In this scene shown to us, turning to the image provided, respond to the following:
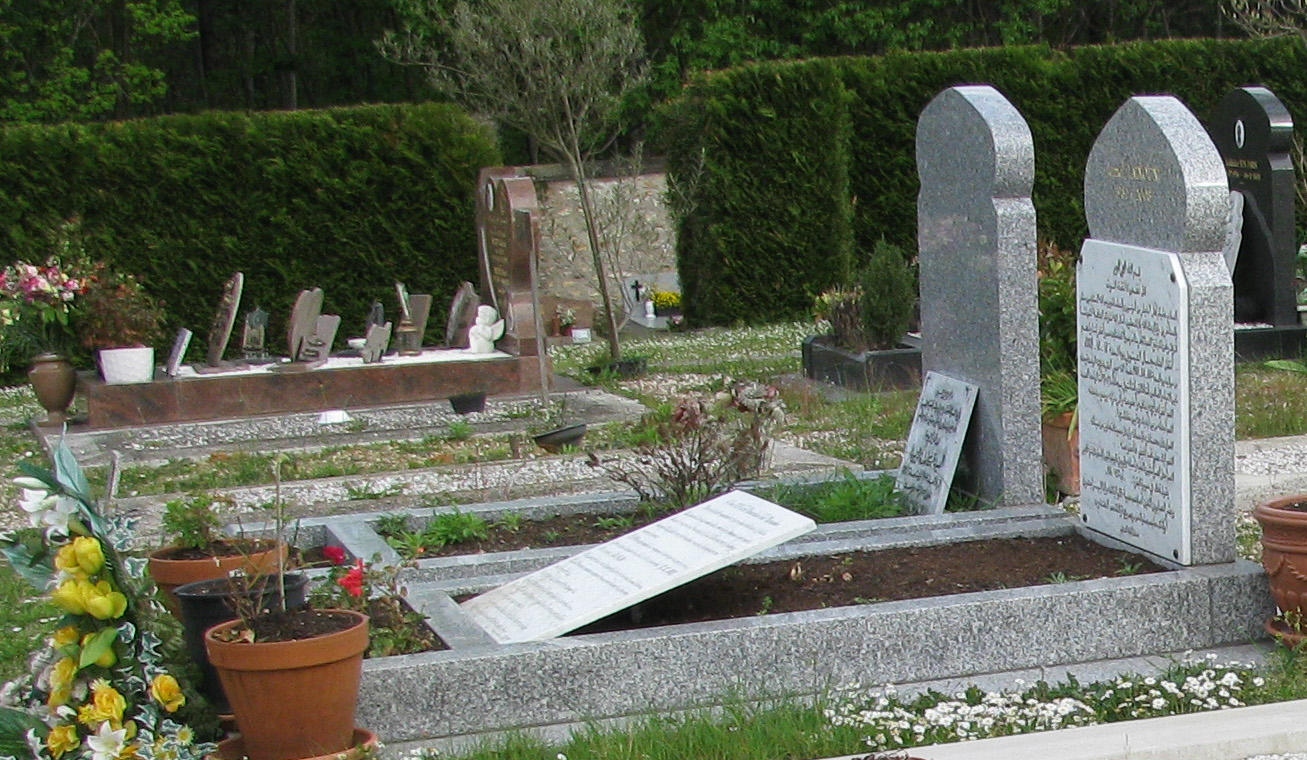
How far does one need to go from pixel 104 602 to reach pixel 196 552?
1196 millimetres

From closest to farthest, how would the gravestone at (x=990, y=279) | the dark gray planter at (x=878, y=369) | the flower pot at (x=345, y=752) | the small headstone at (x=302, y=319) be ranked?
the flower pot at (x=345, y=752) → the gravestone at (x=990, y=279) → the dark gray planter at (x=878, y=369) → the small headstone at (x=302, y=319)

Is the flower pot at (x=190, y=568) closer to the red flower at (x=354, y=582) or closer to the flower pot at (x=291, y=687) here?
the red flower at (x=354, y=582)

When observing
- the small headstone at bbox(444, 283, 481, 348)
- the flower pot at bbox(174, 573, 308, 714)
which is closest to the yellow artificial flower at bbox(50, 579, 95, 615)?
the flower pot at bbox(174, 573, 308, 714)

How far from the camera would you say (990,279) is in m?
6.15

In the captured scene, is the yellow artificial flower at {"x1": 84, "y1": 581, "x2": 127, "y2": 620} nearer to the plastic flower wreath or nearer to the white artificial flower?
the plastic flower wreath

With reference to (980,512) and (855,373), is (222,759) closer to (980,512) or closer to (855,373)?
(980,512)

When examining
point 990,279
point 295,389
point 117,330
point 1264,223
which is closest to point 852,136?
point 1264,223

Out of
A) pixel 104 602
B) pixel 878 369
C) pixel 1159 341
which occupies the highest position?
pixel 1159 341

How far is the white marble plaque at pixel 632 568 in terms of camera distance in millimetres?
4777

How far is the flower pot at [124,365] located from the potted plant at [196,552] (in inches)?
270

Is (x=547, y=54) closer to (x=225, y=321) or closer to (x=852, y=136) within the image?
(x=852, y=136)

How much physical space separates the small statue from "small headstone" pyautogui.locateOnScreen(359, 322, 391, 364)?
2.31 feet

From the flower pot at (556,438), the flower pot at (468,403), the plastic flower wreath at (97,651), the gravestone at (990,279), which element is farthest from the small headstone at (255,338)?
the plastic flower wreath at (97,651)

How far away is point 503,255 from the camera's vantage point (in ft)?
43.0
